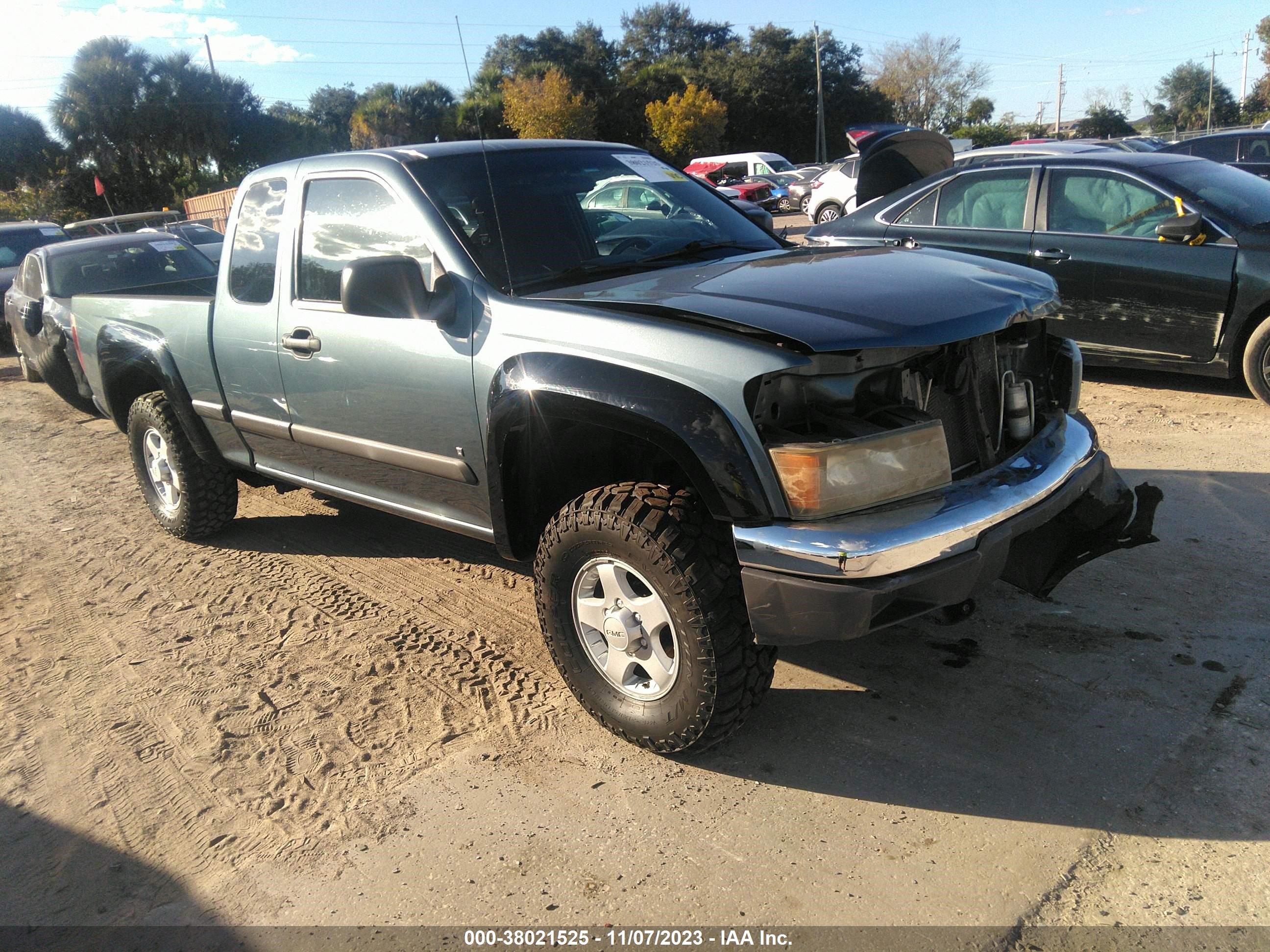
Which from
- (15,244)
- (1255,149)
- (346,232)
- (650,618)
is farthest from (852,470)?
(15,244)

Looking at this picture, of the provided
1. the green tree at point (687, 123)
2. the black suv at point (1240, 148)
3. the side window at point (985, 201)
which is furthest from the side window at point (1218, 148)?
the green tree at point (687, 123)

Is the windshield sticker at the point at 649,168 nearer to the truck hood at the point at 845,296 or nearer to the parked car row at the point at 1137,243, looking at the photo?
the truck hood at the point at 845,296

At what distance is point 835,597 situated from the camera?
2.52 m

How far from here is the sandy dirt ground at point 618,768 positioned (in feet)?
8.10

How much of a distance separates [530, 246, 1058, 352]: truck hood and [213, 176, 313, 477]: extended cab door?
5.15 feet

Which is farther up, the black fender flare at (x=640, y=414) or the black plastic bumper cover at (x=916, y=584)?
the black fender flare at (x=640, y=414)

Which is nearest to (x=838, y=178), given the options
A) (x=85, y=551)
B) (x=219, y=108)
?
(x=85, y=551)

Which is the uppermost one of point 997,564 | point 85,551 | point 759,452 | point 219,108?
point 219,108

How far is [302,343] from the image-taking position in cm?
397

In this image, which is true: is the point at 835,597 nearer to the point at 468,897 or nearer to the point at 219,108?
the point at 468,897

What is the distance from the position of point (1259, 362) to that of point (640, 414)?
4.89 meters

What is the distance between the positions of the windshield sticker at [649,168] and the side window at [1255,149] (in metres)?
11.3

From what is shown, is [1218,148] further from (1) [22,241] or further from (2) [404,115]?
(2) [404,115]

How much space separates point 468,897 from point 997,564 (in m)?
1.70
